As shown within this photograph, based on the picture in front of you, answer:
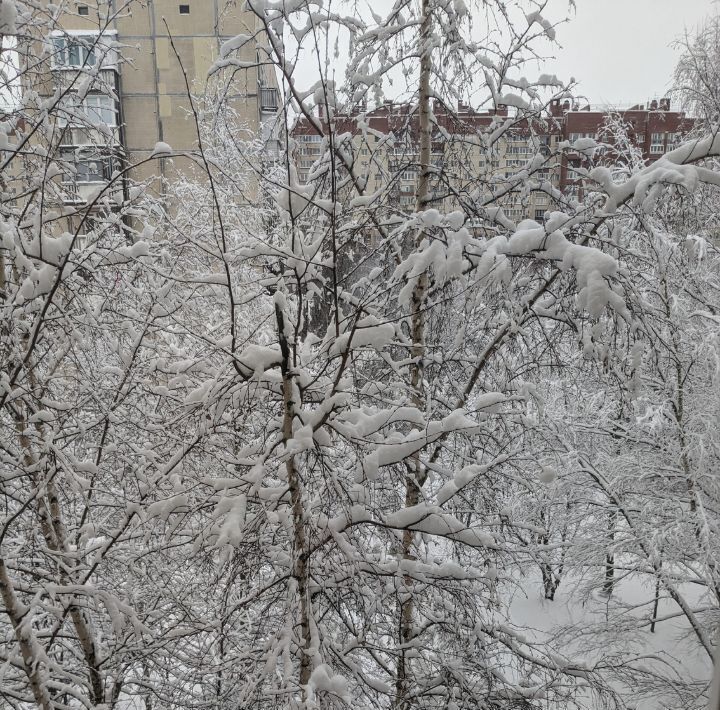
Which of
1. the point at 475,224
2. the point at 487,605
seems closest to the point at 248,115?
the point at 475,224

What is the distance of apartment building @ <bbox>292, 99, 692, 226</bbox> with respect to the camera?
3477mm

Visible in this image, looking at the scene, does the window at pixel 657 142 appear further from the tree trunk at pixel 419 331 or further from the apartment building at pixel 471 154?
the tree trunk at pixel 419 331

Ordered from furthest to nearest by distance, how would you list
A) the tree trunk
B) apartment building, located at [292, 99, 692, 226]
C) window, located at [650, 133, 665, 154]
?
window, located at [650, 133, 665, 154] → apartment building, located at [292, 99, 692, 226] → the tree trunk

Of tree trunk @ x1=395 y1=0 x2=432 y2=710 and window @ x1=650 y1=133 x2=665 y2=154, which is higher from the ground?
window @ x1=650 y1=133 x2=665 y2=154

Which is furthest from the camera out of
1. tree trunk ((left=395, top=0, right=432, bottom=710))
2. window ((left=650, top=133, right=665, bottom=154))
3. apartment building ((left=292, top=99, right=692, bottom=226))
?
window ((left=650, top=133, right=665, bottom=154))

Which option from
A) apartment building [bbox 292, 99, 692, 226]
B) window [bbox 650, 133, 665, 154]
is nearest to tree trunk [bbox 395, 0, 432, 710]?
apartment building [bbox 292, 99, 692, 226]

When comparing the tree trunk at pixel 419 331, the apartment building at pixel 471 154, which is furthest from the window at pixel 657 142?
the tree trunk at pixel 419 331

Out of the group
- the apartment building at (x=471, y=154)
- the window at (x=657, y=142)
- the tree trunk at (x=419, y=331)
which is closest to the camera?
the tree trunk at (x=419, y=331)

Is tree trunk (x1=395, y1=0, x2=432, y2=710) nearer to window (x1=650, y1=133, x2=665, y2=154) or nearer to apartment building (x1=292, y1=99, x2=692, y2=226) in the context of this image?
apartment building (x1=292, y1=99, x2=692, y2=226)

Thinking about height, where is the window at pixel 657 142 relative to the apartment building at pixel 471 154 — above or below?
above

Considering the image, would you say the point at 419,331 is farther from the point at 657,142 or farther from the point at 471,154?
the point at 657,142

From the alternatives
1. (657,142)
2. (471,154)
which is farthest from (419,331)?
(657,142)

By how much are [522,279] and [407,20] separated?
6.26 feet

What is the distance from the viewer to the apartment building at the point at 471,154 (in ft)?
11.4
